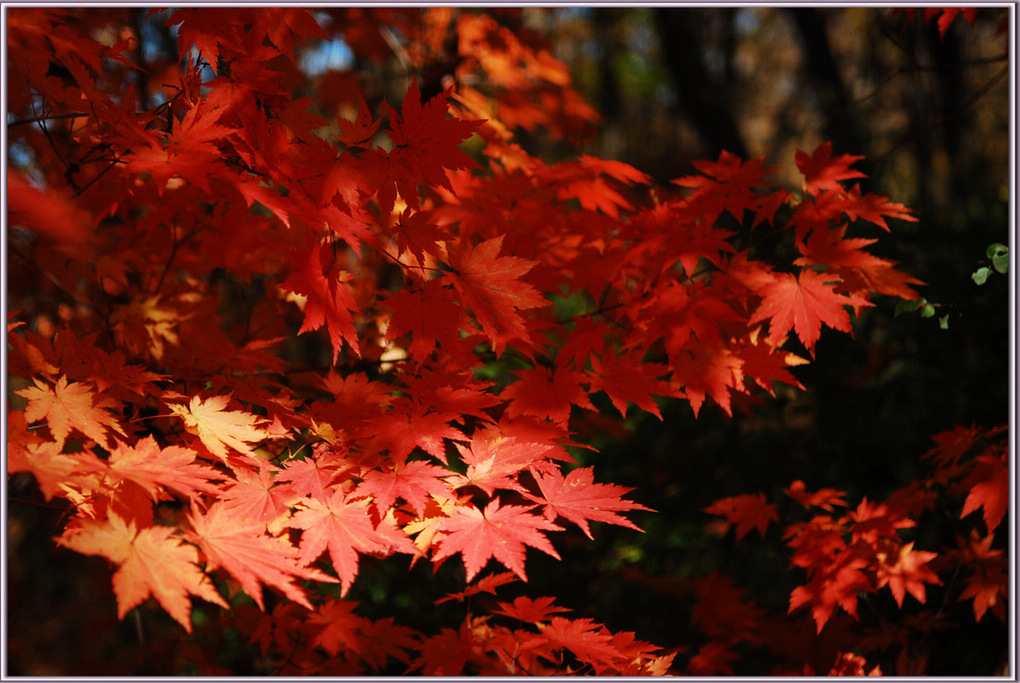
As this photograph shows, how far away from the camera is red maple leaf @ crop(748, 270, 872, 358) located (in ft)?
5.69

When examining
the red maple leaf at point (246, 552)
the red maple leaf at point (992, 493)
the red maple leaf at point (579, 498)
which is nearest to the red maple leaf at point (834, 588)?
the red maple leaf at point (992, 493)

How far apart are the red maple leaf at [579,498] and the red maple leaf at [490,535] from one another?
0.24 feet

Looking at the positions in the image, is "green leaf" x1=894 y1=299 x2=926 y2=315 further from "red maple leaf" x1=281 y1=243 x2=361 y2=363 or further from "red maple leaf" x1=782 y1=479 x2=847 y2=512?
"red maple leaf" x1=281 y1=243 x2=361 y2=363

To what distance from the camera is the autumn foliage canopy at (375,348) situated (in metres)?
1.32

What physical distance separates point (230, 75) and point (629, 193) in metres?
1.35

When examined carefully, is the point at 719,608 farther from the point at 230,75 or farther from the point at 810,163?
the point at 230,75

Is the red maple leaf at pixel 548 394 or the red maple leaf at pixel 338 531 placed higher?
the red maple leaf at pixel 548 394

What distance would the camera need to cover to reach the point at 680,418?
3.35 meters

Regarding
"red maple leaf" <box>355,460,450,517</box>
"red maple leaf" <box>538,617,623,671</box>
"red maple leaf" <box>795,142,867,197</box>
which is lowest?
"red maple leaf" <box>538,617,623,671</box>

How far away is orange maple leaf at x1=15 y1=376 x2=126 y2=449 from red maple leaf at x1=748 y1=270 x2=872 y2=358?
61.7 inches

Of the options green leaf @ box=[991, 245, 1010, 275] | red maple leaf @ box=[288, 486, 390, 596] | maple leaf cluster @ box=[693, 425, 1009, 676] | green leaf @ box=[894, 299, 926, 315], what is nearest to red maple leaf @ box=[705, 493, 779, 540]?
maple leaf cluster @ box=[693, 425, 1009, 676]

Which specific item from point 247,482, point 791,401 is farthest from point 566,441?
point 791,401

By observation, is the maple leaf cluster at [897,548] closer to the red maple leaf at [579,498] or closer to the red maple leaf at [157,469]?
the red maple leaf at [579,498]

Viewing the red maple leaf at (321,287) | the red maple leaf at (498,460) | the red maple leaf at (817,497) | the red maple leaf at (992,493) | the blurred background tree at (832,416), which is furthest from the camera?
the blurred background tree at (832,416)
